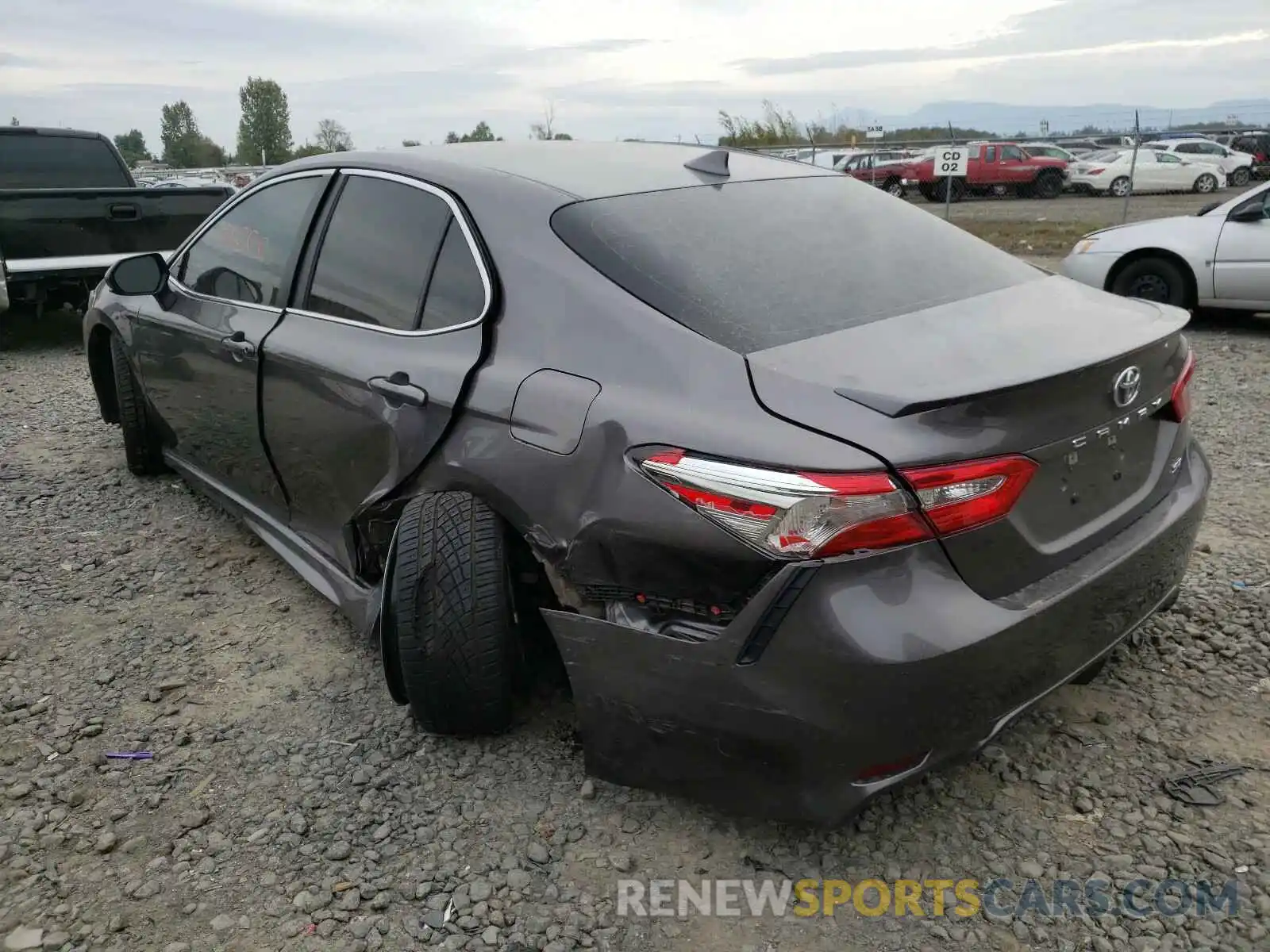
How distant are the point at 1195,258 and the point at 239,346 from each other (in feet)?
24.1

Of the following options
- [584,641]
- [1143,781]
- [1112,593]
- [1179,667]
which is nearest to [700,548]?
[584,641]

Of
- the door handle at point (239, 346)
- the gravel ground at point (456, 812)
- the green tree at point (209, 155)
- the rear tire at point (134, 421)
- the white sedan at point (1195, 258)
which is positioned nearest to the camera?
the gravel ground at point (456, 812)

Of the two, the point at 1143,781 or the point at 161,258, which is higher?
the point at 161,258

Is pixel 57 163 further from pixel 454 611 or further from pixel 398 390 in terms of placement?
pixel 454 611

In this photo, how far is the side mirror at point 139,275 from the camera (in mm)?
3965

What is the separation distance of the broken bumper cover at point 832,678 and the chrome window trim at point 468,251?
2.74ft

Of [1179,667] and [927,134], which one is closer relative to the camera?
[1179,667]

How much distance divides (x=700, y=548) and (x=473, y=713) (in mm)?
926

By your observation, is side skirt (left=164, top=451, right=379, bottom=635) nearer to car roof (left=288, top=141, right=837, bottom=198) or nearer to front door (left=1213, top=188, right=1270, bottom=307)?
car roof (left=288, top=141, right=837, bottom=198)

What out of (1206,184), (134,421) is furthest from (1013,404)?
(1206,184)

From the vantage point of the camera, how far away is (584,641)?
7.12 feet

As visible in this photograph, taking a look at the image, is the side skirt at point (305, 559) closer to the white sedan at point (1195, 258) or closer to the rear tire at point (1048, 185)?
the white sedan at point (1195, 258)

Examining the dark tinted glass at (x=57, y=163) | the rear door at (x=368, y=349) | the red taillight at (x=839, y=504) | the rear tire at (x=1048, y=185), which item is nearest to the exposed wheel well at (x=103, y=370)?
the rear door at (x=368, y=349)

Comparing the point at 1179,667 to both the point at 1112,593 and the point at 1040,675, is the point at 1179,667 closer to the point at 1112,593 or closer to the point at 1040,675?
the point at 1112,593
